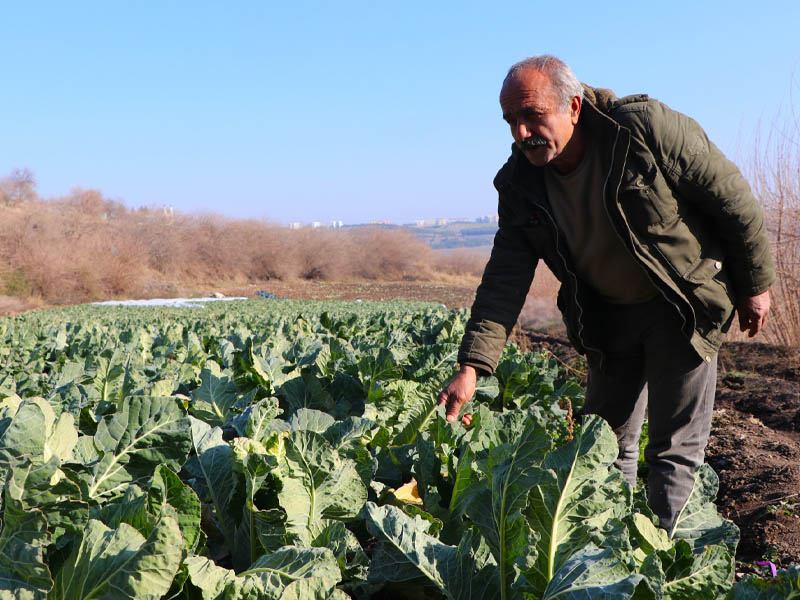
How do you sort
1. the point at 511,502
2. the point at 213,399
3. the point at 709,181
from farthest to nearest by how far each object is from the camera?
1. the point at 709,181
2. the point at 213,399
3. the point at 511,502

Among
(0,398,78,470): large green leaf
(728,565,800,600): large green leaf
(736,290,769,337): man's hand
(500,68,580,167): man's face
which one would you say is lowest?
(728,565,800,600): large green leaf

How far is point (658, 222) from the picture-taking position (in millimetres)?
2715

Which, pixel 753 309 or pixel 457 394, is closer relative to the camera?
pixel 457 394

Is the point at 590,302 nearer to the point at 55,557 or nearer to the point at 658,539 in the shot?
the point at 658,539

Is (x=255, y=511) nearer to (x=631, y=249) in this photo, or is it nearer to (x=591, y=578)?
(x=591, y=578)

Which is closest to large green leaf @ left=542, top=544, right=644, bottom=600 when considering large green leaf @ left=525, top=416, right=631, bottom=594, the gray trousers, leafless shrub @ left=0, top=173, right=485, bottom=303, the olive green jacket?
large green leaf @ left=525, top=416, right=631, bottom=594

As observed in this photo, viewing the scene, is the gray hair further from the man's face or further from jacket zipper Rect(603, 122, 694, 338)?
jacket zipper Rect(603, 122, 694, 338)

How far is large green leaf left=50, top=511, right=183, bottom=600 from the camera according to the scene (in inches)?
39.3

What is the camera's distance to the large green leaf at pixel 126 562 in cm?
100

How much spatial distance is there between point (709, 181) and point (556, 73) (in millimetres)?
763

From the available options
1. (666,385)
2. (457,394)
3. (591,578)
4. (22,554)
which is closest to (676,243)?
(666,385)

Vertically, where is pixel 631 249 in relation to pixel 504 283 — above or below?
above

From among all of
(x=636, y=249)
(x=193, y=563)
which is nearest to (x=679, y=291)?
(x=636, y=249)

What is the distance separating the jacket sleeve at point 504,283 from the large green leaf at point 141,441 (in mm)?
1670
